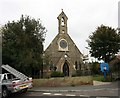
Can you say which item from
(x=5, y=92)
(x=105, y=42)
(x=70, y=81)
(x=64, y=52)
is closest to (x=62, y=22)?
(x=64, y=52)

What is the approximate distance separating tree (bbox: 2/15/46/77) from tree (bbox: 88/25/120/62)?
646 centimetres

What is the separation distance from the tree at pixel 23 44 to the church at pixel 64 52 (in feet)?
57.3

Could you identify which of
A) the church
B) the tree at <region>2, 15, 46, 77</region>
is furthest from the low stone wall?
the church

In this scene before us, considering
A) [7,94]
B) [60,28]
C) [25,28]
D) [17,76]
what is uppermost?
[60,28]

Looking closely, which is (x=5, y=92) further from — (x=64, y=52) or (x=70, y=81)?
(x=64, y=52)

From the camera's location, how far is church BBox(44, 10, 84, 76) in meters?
44.7

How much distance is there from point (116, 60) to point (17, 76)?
1396 cm

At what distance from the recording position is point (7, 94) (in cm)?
1522

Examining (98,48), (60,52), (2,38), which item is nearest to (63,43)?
(60,52)

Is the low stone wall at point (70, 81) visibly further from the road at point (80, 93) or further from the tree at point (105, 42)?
the tree at point (105, 42)

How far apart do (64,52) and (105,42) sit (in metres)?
19.3

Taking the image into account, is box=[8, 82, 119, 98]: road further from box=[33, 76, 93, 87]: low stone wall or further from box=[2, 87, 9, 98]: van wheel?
box=[33, 76, 93, 87]: low stone wall

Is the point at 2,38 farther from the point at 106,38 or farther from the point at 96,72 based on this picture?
the point at 96,72

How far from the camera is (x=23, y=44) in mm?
24484
